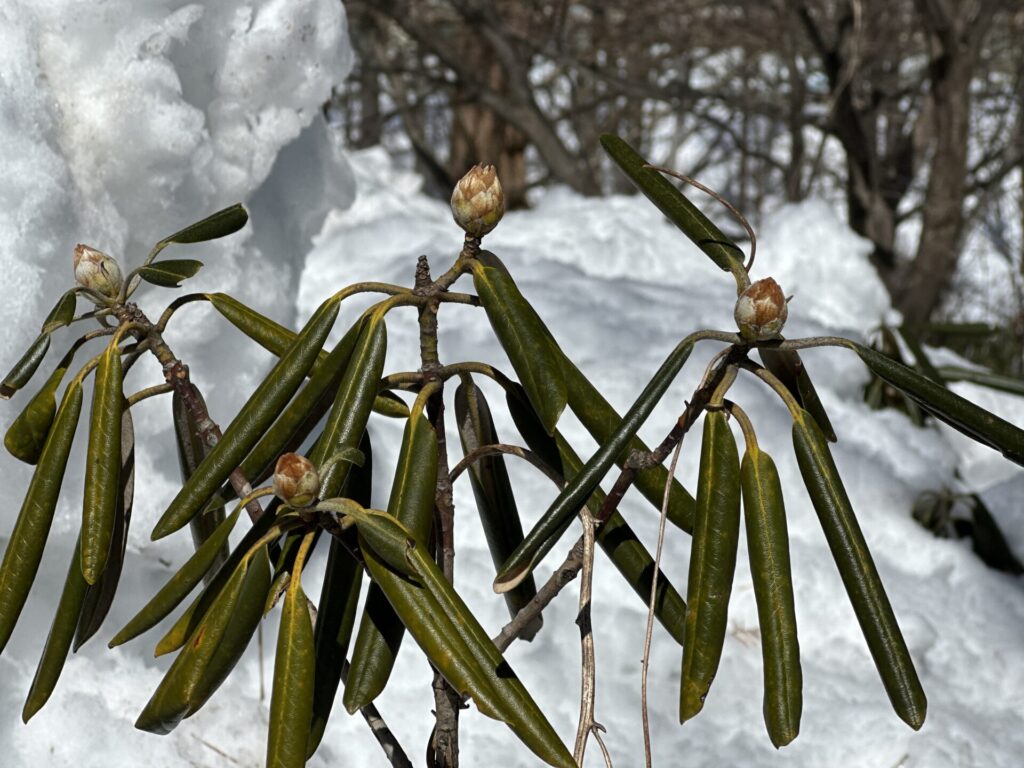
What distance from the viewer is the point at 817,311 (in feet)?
6.36

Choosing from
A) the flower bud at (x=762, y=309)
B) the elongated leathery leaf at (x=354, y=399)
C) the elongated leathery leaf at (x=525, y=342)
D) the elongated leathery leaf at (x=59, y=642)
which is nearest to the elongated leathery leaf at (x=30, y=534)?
the elongated leathery leaf at (x=59, y=642)

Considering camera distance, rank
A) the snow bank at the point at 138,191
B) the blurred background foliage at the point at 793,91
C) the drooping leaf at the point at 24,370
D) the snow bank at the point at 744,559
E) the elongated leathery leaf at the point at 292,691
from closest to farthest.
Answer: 1. the elongated leathery leaf at the point at 292,691
2. the drooping leaf at the point at 24,370
3. the snow bank at the point at 138,191
4. the snow bank at the point at 744,559
5. the blurred background foliage at the point at 793,91

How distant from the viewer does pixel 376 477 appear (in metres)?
1.17

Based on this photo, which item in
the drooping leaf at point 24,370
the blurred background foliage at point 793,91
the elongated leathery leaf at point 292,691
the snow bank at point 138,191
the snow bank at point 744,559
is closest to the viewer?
the elongated leathery leaf at point 292,691

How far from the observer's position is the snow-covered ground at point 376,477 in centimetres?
86

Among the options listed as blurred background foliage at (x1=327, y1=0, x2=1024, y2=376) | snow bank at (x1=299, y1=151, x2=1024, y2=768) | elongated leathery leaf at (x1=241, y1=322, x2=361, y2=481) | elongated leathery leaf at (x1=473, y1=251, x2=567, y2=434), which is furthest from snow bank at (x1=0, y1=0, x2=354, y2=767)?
blurred background foliage at (x1=327, y1=0, x2=1024, y2=376)

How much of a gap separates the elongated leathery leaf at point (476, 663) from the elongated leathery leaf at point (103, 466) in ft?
0.53

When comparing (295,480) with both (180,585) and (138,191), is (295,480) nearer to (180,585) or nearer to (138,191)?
(180,585)

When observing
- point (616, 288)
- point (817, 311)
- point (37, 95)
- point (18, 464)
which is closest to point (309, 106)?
point (37, 95)

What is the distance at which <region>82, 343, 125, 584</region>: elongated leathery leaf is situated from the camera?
1.69 ft

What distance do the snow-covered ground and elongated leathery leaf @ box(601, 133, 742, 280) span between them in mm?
497

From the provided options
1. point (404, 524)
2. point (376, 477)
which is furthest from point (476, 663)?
point (376, 477)

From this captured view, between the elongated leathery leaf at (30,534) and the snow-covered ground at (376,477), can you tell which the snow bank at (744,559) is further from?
the elongated leathery leaf at (30,534)

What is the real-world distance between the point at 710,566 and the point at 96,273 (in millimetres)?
365
